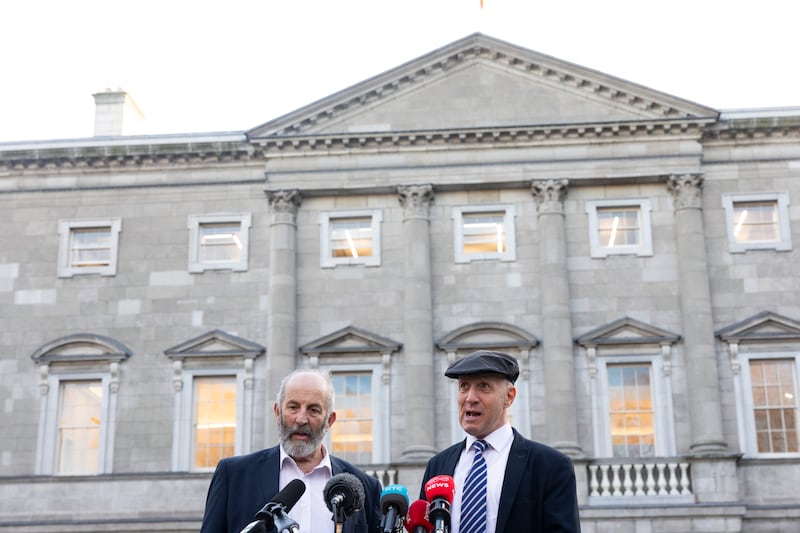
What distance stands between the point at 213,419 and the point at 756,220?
1359 centimetres

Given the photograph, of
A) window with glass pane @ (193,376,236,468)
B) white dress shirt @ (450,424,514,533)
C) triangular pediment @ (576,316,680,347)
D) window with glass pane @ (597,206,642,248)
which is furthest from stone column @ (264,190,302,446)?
white dress shirt @ (450,424,514,533)

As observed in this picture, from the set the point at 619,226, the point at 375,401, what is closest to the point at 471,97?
the point at 619,226

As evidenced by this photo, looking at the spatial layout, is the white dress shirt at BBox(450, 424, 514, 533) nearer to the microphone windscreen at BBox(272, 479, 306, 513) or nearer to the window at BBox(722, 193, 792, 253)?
the microphone windscreen at BBox(272, 479, 306, 513)

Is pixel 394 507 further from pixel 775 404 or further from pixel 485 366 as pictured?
pixel 775 404

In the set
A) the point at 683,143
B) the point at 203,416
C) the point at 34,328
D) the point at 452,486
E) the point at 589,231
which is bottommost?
the point at 452,486

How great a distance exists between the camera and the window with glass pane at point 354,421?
26000 millimetres

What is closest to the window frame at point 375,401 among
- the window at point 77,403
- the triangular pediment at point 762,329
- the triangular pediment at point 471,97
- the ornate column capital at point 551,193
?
the window at point 77,403

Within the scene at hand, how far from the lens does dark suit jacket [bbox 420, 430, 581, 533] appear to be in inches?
241

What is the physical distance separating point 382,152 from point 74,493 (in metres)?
10.8

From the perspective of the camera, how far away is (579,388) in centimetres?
2566

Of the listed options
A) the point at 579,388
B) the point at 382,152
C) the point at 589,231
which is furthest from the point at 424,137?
the point at 579,388

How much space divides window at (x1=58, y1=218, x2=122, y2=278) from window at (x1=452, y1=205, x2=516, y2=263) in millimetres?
8403

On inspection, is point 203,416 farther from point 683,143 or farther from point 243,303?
point 683,143

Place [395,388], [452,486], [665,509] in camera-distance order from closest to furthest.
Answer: [452,486] < [665,509] < [395,388]
